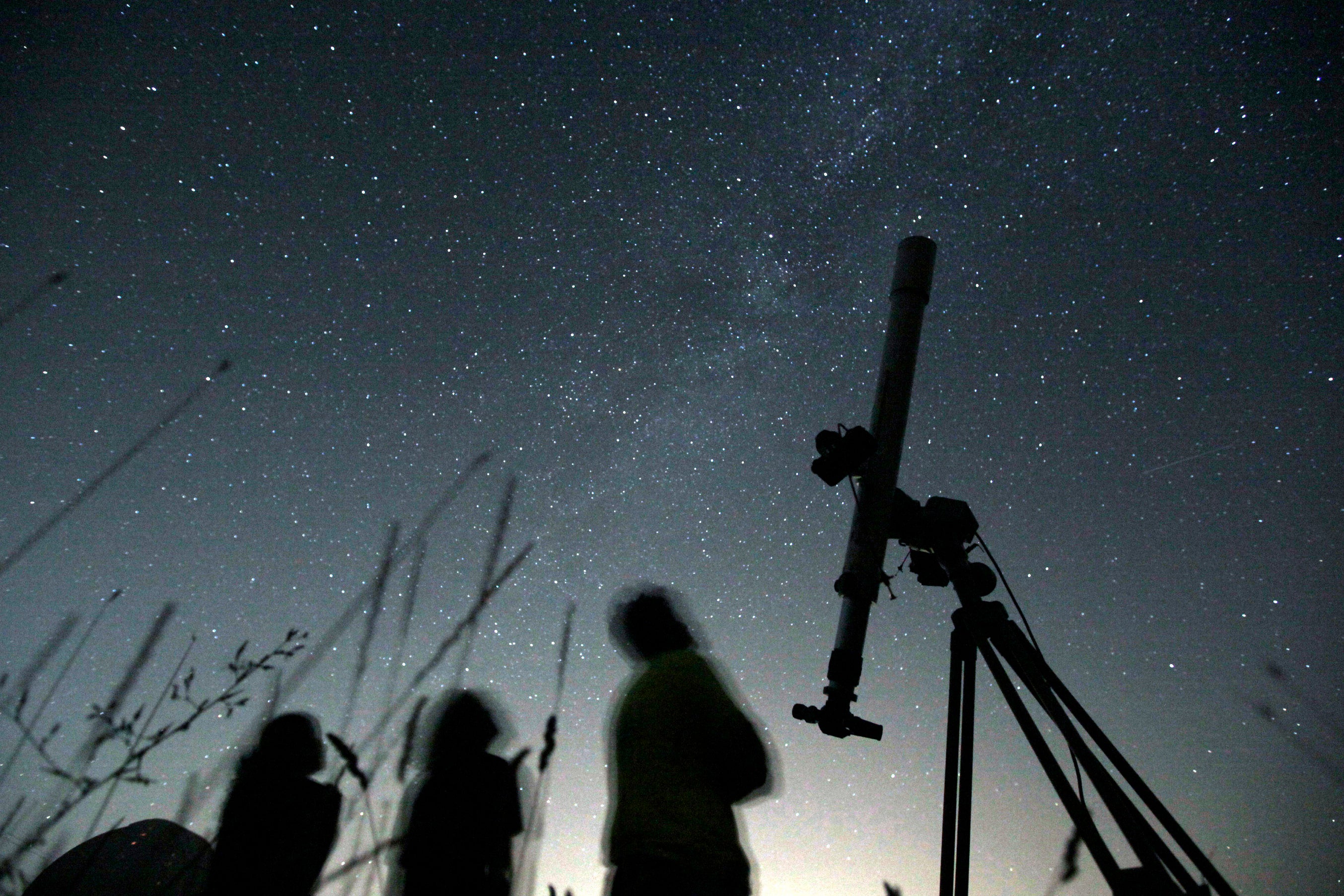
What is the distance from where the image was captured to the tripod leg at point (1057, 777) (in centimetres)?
220

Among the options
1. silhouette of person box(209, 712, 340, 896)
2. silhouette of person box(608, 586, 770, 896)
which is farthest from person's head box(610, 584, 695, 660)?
silhouette of person box(209, 712, 340, 896)

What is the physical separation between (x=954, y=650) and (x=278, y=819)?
95.7 inches

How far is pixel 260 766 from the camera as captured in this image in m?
2.27

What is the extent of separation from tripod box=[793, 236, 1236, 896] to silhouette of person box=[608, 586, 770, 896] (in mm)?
1063

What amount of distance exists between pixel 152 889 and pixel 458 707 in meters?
0.88

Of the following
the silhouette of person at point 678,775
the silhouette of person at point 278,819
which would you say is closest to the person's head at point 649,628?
the silhouette of person at point 678,775

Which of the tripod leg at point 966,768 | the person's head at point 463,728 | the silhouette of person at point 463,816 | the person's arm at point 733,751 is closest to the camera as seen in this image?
the silhouette of person at point 463,816

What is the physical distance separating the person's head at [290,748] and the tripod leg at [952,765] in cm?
216

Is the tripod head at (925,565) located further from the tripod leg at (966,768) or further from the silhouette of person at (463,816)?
the silhouette of person at (463,816)

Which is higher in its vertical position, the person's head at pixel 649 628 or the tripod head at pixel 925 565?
the tripod head at pixel 925 565

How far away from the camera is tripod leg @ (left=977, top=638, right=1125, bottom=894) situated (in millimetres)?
2199

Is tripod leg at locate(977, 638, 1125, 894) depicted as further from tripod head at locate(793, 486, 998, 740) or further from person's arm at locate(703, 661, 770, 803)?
person's arm at locate(703, 661, 770, 803)

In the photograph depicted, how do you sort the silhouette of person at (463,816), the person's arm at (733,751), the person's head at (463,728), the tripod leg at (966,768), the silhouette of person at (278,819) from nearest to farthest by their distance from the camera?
the silhouette of person at (278,819) < the silhouette of person at (463,816) < the person's arm at (733,751) < the person's head at (463,728) < the tripod leg at (966,768)

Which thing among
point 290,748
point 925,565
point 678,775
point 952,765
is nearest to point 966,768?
point 952,765
